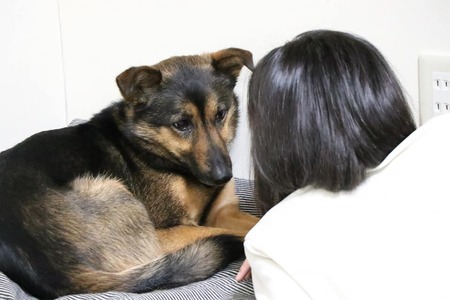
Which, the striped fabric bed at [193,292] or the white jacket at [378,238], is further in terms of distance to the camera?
the striped fabric bed at [193,292]

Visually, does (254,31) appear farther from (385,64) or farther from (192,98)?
(385,64)

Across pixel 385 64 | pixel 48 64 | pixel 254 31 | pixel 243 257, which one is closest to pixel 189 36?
pixel 254 31

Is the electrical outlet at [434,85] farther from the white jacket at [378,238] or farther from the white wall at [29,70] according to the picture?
the white wall at [29,70]

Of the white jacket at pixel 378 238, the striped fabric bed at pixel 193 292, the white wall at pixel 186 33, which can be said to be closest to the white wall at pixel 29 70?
the white wall at pixel 186 33

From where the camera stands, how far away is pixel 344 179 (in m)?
1.13

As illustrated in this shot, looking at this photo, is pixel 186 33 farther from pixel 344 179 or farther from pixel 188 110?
pixel 344 179

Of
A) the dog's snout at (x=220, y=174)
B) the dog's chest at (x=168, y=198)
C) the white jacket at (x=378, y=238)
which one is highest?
the white jacket at (x=378, y=238)

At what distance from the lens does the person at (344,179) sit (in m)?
1.08

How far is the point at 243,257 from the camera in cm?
166

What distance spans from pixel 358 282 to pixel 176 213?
0.83 m

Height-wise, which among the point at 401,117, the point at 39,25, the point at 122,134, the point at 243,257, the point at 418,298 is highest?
the point at 39,25

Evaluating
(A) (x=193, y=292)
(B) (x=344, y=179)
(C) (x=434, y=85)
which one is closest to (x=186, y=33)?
(C) (x=434, y=85)

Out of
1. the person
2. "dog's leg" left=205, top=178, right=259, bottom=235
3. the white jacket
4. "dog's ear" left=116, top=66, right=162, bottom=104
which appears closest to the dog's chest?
"dog's leg" left=205, top=178, right=259, bottom=235

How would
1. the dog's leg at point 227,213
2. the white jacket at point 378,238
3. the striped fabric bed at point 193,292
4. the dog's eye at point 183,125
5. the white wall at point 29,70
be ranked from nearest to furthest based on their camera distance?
the white jacket at point 378,238 < the striped fabric bed at point 193,292 < the dog's eye at point 183,125 < the dog's leg at point 227,213 < the white wall at point 29,70
